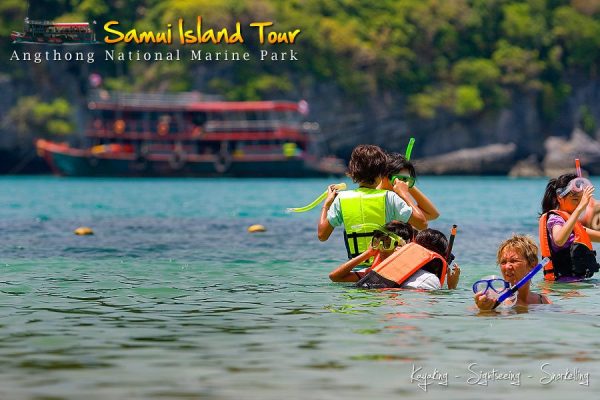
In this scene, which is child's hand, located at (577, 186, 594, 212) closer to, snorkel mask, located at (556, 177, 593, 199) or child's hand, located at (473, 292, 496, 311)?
snorkel mask, located at (556, 177, 593, 199)

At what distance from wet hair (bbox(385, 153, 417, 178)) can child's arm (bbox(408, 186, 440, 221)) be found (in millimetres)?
271

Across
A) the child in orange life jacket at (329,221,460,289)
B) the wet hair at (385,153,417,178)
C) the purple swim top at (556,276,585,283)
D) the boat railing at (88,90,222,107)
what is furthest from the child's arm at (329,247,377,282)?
the boat railing at (88,90,222,107)

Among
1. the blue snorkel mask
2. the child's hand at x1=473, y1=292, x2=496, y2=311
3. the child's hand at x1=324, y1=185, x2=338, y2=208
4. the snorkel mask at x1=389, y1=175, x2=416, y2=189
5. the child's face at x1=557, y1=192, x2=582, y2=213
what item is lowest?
the child's hand at x1=473, y1=292, x2=496, y2=311

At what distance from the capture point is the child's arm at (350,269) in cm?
1322

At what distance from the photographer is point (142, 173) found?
100 m

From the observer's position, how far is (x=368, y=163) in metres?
12.6

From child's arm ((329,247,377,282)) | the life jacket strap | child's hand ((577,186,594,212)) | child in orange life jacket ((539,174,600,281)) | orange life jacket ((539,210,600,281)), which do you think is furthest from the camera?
orange life jacket ((539,210,600,281))

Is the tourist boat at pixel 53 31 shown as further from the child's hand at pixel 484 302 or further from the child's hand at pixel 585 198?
the child's hand at pixel 484 302

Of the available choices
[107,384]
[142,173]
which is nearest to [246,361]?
[107,384]

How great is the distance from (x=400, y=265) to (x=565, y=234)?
6.26ft

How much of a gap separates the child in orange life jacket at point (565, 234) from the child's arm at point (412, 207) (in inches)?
65.0

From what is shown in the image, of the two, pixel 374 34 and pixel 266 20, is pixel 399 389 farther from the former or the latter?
pixel 374 34

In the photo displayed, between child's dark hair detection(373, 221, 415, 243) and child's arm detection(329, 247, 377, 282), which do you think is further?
child's arm detection(329, 247, 377, 282)

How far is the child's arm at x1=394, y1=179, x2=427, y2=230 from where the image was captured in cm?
1285
